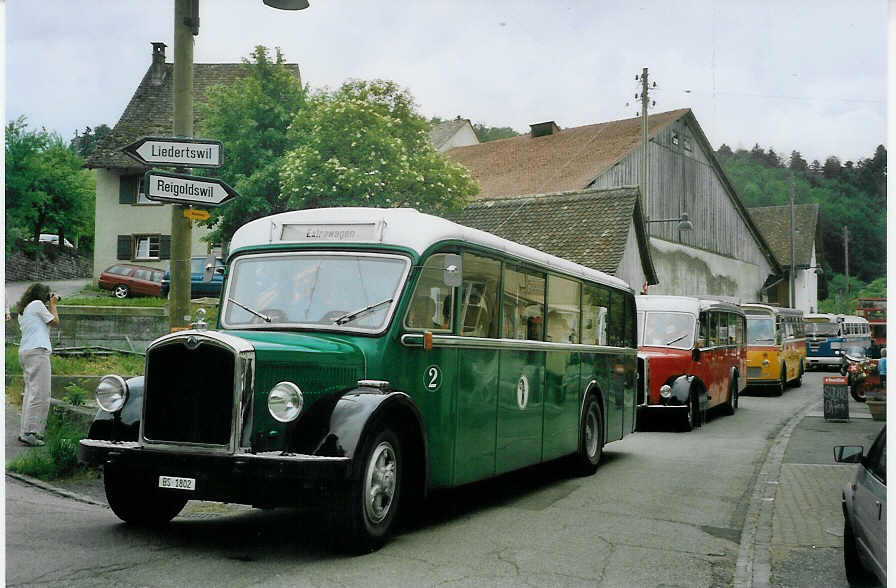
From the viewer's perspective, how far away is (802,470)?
→ 12.2 meters

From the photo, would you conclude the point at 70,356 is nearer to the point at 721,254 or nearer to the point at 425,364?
the point at 425,364

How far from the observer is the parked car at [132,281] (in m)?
37.0

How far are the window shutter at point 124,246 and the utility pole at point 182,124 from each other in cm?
3609

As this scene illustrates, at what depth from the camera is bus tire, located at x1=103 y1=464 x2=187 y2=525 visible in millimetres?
7367

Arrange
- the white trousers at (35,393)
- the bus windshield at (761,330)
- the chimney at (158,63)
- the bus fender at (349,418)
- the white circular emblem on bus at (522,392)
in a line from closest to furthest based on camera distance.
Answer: the bus fender at (349,418) < the white circular emblem on bus at (522,392) < the white trousers at (35,393) < the bus windshield at (761,330) < the chimney at (158,63)

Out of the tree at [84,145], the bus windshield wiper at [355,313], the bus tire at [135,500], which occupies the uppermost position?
the tree at [84,145]

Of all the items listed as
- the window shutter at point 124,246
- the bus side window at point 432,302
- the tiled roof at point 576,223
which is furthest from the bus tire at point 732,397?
the window shutter at point 124,246

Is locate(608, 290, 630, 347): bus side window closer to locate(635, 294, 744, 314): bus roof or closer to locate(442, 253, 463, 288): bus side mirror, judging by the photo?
locate(635, 294, 744, 314): bus roof

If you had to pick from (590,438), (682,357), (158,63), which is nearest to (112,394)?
(590,438)

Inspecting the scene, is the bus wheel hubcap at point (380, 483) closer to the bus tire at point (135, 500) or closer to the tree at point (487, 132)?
the bus tire at point (135, 500)

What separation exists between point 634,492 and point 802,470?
285 cm

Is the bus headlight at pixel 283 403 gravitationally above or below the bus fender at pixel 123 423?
above

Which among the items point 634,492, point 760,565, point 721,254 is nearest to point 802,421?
point 634,492

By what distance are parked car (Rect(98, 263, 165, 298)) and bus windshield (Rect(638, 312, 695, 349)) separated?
22.8 m
